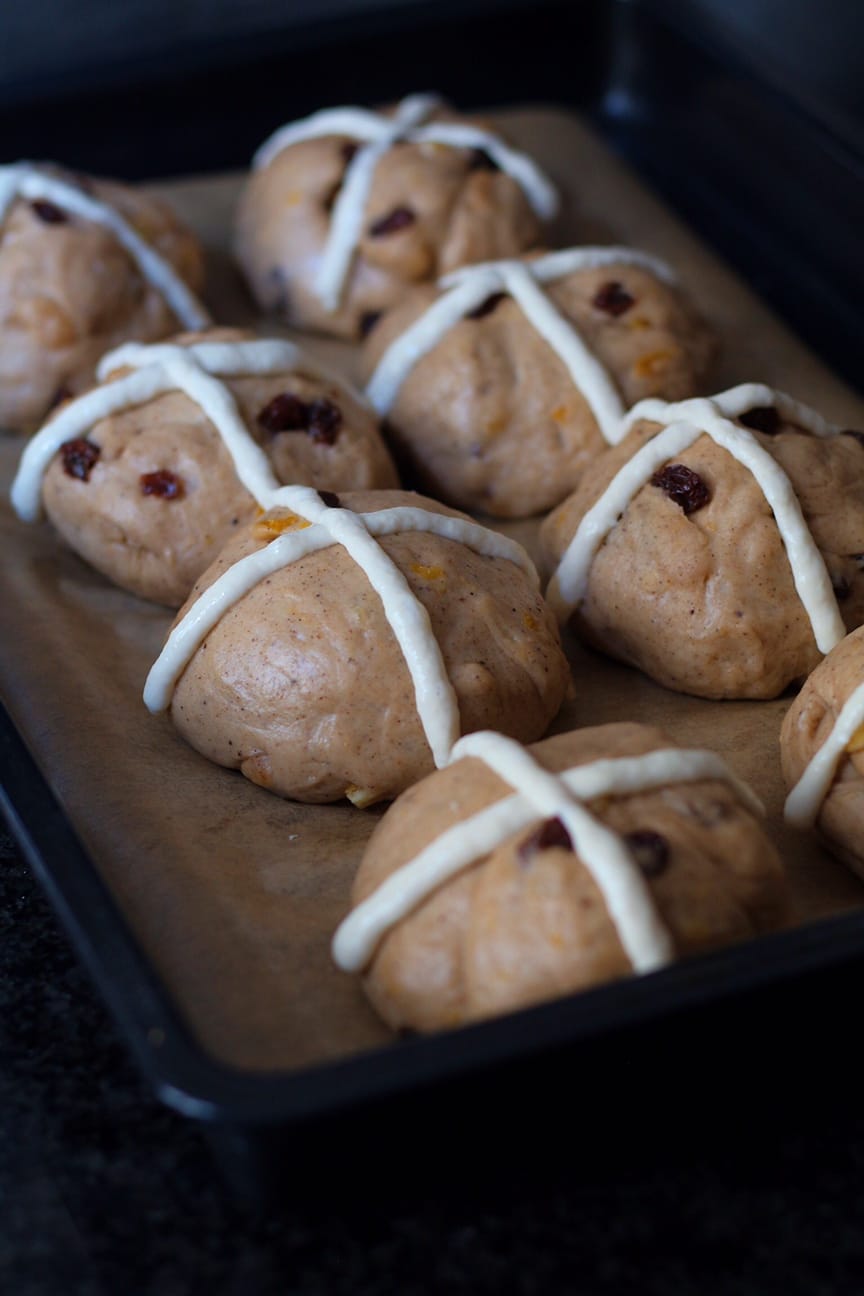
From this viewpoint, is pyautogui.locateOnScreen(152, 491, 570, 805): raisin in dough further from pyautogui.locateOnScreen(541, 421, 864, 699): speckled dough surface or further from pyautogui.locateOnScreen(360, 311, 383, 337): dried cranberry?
pyautogui.locateOnScreen(360, 311, 383, 337): dried cranberry

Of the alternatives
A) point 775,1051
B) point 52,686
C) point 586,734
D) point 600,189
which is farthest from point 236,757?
point 600,189

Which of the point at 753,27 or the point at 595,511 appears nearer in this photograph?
the point at 595,511

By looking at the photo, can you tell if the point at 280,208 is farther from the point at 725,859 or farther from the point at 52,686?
the point at 725,859

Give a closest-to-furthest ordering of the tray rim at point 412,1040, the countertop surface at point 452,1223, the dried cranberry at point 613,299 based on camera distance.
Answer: the tray rim at point 412,1040 → the countertop surface at point 452,1223 → the dried cranberry at point 613,299

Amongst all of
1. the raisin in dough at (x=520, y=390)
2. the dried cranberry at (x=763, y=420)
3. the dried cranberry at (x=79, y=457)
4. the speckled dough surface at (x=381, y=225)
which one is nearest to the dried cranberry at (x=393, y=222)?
the speckled dough surface at (x=381, y=225)

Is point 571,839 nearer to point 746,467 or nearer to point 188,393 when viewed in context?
point 746,467

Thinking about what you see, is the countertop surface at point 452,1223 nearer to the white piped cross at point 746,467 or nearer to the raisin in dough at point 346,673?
Result: the raisin in dough at point 346,673
